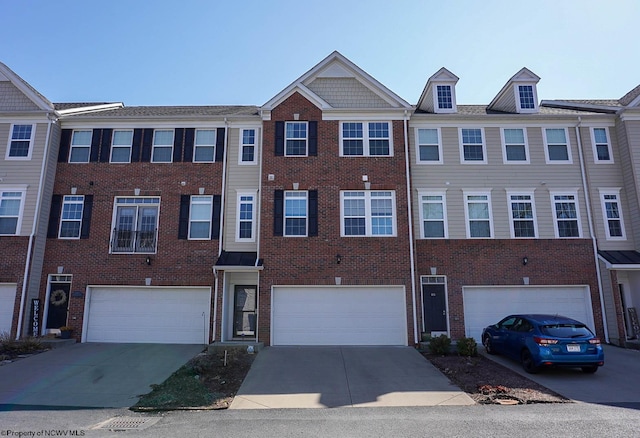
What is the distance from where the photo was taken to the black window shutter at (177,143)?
15.9 meters

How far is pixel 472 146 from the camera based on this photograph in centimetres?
1605

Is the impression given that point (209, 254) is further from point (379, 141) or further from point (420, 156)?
point (420, 156)

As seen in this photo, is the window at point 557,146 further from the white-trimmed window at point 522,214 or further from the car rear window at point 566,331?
the car rear window at point 566,331

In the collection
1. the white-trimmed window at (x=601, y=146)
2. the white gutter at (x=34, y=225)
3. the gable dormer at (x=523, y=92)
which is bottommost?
the white gutter at (x=34, y=225)

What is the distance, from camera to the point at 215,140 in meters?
16.0

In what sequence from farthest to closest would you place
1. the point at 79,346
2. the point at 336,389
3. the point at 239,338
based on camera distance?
the point at 239,338 < the point at 79,346 < the point at 336,389

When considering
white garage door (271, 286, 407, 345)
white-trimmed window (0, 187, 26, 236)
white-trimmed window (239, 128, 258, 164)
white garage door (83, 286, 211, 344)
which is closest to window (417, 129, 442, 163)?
white garage door (271, 286, 407, 345)

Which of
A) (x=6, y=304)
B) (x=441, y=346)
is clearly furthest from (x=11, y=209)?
(x=441, y=346)

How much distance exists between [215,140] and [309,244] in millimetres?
5901

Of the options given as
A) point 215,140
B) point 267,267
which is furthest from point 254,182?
point 267,267

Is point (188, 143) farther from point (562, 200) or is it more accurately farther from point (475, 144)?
point (562, 200)

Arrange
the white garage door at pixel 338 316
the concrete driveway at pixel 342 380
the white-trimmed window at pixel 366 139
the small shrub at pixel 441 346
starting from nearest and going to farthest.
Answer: the concrete driveway at pixel 342 380, the small shrub at pixel 441 346, the white garage door at pixel 338 316, the white-trimmed window at pixel 366 139

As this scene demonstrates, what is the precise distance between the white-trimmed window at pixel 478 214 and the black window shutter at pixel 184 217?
10954 millimetres

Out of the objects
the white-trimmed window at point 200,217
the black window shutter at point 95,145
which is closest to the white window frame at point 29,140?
the black window shutter at point 95,145
